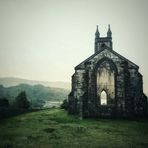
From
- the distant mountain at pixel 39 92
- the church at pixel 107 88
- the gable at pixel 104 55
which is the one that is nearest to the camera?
the church at pixel 107 88

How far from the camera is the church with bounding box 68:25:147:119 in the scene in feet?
83.9

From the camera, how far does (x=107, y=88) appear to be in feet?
86.7

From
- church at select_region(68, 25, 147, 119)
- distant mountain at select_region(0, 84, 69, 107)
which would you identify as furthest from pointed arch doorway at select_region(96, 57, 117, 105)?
distant mountain at select_region(0, 84, 69, 107)

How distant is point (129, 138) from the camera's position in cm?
1491

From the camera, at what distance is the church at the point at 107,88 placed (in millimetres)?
25578

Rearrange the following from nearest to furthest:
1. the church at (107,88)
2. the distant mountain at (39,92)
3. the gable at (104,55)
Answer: the church at (107,88) → the gable at (104,55) → the distant mountain at (39,92)

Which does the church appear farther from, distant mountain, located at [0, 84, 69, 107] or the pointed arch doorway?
distant mountain, located at [0, 84, 69, 107]

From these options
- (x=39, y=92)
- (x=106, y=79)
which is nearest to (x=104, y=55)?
(x=106, y=79)

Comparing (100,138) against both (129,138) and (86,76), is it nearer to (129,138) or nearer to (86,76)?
(129,138)

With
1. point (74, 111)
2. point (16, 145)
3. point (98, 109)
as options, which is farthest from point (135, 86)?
point (16, 145)

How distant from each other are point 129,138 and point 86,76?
12950 millimetres

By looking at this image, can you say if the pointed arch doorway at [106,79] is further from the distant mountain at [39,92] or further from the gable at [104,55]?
the distant mountain at [39,92]

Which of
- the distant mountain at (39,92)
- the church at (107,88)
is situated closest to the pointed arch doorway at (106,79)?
the church at (107,88)

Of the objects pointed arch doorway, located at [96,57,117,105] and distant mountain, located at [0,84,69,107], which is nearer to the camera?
pointed arch doorway, located at [96,57,117,105]
